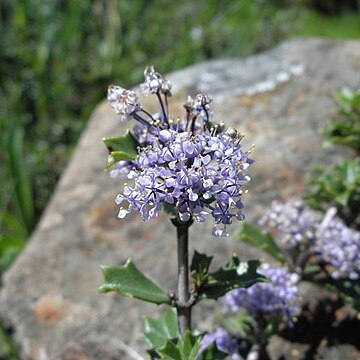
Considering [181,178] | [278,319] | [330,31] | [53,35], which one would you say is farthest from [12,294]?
[330,31]

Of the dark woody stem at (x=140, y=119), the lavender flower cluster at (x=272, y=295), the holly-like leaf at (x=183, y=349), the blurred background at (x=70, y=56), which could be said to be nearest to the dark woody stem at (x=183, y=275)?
the holly-like leaf at (x=183, y=349)

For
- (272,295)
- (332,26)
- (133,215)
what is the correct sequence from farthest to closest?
1. (332,26)
2. (133,215)
3. (272,295)

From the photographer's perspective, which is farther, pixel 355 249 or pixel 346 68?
pixel 346 68

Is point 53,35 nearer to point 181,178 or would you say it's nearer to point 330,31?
point 330,31

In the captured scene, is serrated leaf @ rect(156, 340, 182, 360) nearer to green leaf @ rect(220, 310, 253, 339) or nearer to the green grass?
Answer: green leaf @ rect(220, 310, 253, 339)

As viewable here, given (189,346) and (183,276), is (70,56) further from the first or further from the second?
(189,346)

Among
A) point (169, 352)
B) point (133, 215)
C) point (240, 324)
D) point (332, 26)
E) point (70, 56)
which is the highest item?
point (332, 26)

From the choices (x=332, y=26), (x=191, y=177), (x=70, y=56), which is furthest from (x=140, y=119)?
(x=332, y=26)

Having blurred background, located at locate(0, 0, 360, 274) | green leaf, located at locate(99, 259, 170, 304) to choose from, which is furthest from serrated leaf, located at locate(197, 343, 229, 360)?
blurred background, located at locate(0, 0, 360, 274)

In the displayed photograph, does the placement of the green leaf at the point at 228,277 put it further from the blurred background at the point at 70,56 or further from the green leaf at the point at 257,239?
the blurred background at the point at 70,56
